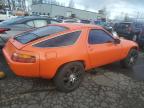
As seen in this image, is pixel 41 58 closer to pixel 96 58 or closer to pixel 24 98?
pixel 24 98

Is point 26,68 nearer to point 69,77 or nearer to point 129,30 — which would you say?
point 69,77

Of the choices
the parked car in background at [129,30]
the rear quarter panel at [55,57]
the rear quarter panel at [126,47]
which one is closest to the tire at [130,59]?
the rear quarter panel at [126,47]

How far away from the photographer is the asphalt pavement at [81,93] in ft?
12.9

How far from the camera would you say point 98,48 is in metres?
4.94

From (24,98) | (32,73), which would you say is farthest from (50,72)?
(24,98)

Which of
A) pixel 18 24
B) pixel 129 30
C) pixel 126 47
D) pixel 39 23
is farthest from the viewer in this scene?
pixel 129 30

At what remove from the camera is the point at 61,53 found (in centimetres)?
407

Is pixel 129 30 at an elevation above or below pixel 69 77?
above

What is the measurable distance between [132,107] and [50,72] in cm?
183

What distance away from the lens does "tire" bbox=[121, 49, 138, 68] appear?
6.35m

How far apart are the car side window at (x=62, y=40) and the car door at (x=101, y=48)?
459mm

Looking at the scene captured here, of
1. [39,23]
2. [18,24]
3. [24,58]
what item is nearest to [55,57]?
[24,58]

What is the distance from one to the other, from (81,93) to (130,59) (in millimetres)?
2793

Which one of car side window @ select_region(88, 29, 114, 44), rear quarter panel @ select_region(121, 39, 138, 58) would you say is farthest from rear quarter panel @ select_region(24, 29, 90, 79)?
rear quarter panel @ select_region(121, 39, 138, 58)
